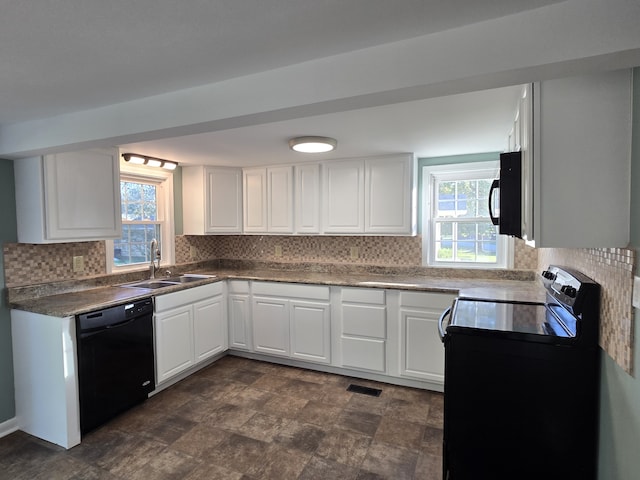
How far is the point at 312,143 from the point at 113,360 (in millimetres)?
2073

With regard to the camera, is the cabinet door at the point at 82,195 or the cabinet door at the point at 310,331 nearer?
the cabinet door at the point at 82,195

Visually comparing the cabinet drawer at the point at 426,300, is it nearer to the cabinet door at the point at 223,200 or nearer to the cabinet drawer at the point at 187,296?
the cabinet drawer at the point at 187,296

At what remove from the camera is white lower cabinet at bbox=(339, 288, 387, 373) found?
3051 mm

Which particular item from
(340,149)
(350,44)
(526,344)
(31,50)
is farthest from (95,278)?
(526,344)

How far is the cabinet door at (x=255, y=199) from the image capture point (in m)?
3.85

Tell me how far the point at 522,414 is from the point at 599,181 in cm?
100

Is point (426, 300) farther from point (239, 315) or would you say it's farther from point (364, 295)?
point (239, 315)

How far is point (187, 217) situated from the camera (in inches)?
154

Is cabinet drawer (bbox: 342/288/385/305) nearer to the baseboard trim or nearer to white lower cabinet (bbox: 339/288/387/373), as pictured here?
white lower cabinet (bbox: 339/288/387/373)

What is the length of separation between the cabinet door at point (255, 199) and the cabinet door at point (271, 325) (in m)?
0.84

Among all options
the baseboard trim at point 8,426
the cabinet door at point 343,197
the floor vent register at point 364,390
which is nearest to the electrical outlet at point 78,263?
the baseboard trim at point 8,426

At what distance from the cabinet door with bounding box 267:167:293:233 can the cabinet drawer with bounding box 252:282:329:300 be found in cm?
63

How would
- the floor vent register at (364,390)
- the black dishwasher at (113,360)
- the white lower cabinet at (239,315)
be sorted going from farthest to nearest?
the white lower cabinet at (239,315) < the floor vent register at (364,390) < the black dishwasher at (113,360)

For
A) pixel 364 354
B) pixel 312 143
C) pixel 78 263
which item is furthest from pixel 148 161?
pixel 364 354
